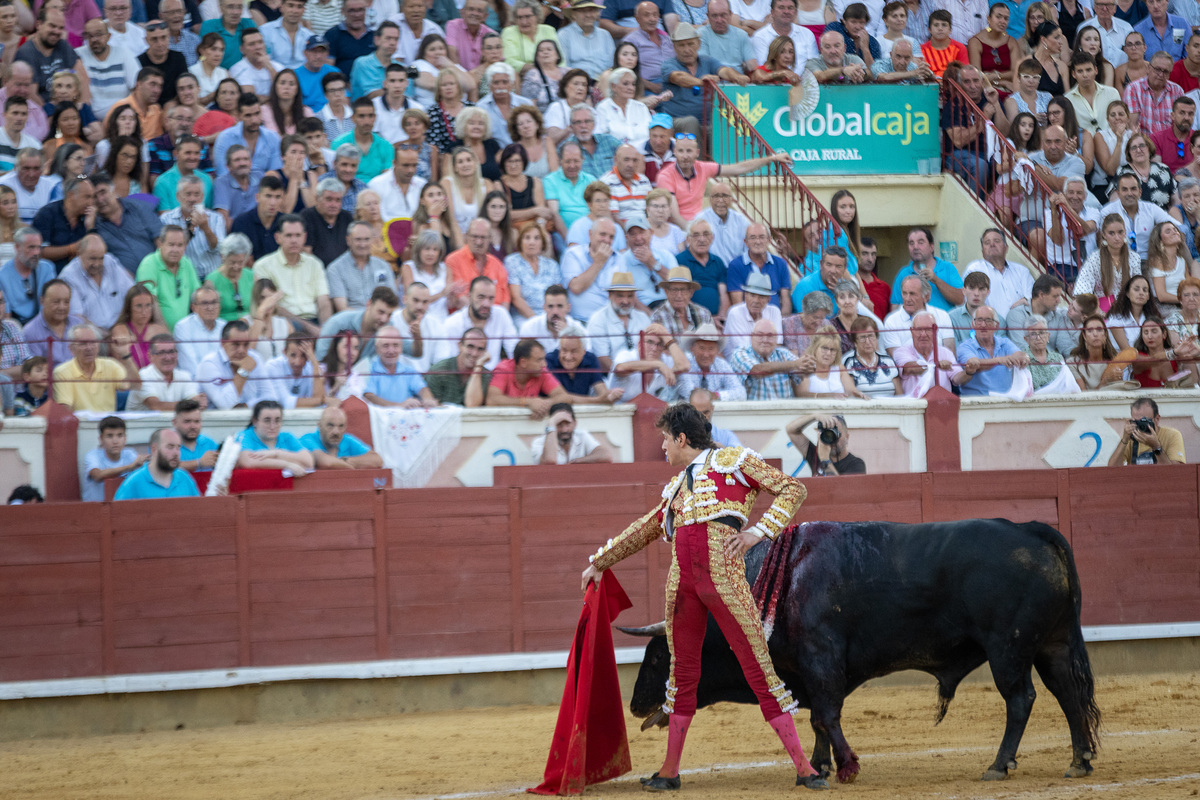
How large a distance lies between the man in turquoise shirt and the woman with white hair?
66.2 inches

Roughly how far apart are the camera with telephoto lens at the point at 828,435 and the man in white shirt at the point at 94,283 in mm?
4220

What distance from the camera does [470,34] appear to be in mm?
11000

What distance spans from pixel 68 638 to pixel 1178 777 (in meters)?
5.47

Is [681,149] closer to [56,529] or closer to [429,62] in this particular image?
[429,62]

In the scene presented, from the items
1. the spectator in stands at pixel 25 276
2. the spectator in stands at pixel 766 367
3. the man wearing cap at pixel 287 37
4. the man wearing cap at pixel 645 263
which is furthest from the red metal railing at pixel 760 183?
the spectator in stands at pixel 25 276

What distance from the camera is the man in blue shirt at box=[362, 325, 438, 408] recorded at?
814 centimetres

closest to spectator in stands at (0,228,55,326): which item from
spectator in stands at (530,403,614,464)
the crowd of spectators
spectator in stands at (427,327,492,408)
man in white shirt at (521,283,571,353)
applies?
the crowd of spectators

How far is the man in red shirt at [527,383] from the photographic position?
8.31 metres

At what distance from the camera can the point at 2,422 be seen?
753cm

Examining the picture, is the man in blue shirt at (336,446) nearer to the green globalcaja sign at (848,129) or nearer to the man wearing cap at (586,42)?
the man wearing cap at (586,42)

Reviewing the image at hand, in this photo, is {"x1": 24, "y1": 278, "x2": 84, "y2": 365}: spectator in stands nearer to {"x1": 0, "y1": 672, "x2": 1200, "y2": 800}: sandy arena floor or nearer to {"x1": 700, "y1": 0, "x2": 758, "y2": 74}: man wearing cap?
{"x1": 0, "y1": 672, "x2": 1200, "y2": 800}: sandy arena floor

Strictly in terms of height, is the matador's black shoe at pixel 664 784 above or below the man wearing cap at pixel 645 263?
below

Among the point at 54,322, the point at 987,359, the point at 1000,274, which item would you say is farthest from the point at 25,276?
the point at 1000,274

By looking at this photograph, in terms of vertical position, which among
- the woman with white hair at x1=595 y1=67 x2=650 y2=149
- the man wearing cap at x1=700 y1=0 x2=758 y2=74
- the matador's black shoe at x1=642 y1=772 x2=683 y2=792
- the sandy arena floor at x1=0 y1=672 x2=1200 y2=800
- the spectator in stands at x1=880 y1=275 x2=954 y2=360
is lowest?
the sandy arena floor at x1=0 y1=672 x2=1200 y2=800
